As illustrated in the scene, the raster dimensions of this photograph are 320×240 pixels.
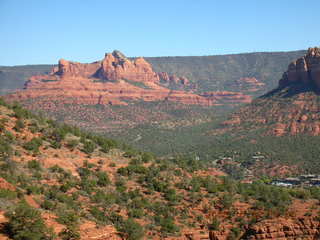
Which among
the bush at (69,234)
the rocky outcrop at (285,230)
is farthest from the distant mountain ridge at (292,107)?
the bush at (69,234)

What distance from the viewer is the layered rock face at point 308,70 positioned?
388 feet

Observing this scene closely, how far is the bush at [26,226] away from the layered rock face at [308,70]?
341 ft

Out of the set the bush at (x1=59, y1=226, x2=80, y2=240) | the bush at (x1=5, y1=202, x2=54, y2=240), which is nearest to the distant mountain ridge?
the bush at (x1=59, y1=226, x2=80, y2=240)

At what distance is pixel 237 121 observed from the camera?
130500 mm

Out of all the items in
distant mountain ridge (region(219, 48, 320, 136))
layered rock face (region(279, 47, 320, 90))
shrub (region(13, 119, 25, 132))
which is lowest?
distant mountain ridge (region(219, 48, 320, 136))

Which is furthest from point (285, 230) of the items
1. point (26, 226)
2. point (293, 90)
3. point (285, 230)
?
point (293, 90)

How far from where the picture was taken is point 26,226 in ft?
79.2

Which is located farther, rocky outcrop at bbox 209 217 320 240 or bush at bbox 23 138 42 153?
bush at bbox 23 138 42 153

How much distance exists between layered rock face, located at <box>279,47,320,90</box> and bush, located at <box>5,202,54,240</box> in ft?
341

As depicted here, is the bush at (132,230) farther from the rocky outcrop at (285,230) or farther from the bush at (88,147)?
the bush at (88,147)

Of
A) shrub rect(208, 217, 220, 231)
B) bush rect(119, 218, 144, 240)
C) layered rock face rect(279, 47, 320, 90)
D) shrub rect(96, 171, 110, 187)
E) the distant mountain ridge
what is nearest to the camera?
bush rect(119, 218, 144, 240)

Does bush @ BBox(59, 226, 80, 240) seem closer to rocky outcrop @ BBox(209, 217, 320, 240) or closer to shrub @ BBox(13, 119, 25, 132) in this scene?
rocky outcrop @ BBox(209, 217, 320, 240)

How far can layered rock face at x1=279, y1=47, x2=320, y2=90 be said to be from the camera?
11831 centimetres

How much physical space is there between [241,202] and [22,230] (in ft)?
60.8
